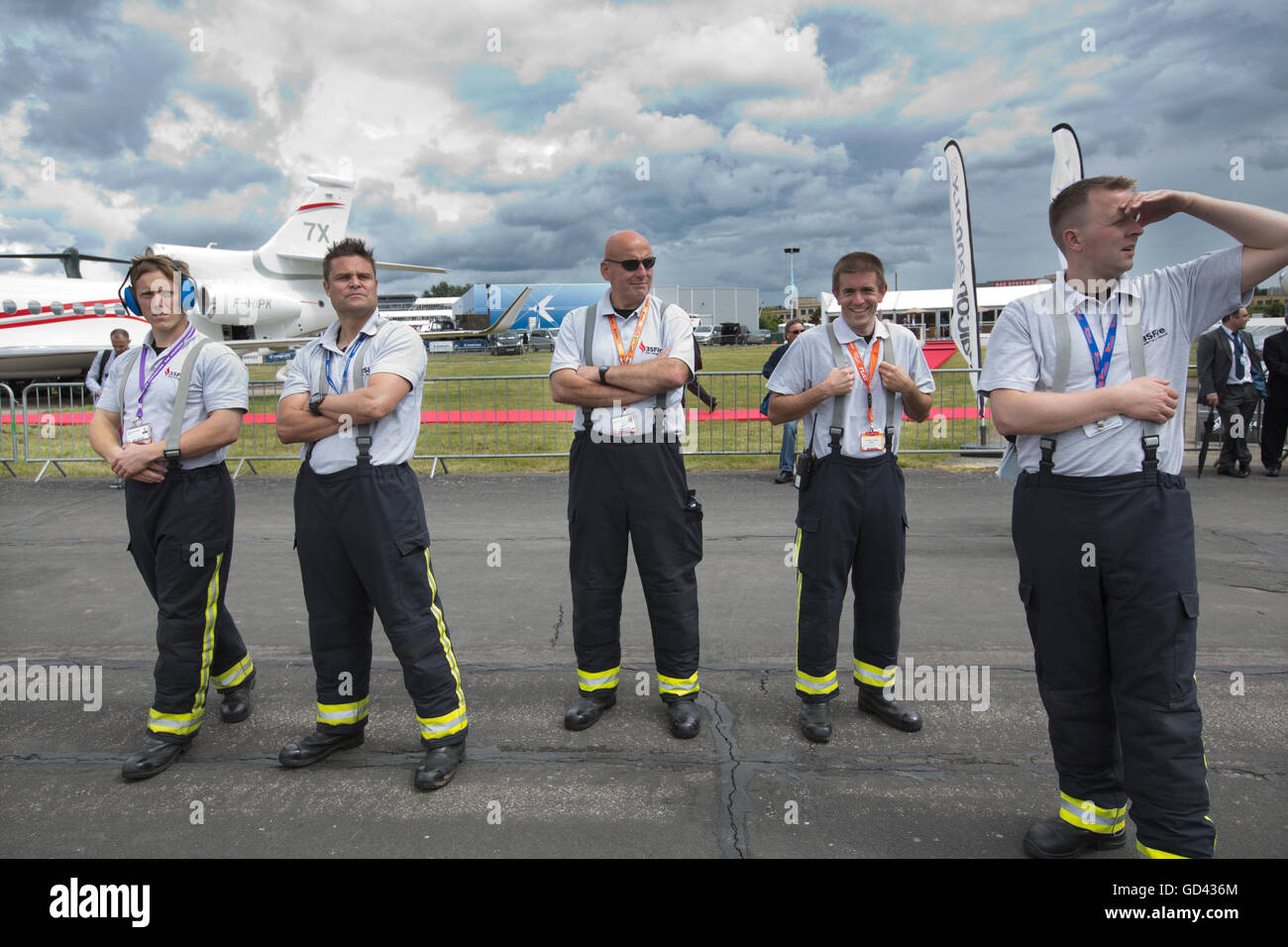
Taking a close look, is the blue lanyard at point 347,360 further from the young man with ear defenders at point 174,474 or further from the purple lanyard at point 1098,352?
the purple lanyard at point 1098,352

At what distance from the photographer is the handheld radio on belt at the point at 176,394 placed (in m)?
3.62

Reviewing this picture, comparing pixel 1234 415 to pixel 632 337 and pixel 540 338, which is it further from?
pixel 540 338

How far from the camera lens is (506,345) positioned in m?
65.8

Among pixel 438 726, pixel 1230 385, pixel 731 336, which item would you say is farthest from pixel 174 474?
pixel 731 336

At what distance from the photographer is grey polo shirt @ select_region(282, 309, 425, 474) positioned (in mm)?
3473

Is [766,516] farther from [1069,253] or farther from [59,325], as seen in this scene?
[59,325]

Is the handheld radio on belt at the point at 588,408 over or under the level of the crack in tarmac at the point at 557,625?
over

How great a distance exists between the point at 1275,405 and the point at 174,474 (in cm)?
1156

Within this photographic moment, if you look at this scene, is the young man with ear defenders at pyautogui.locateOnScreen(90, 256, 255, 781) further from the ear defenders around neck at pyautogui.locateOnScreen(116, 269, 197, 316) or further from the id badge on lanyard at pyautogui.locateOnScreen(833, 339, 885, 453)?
the id badge on lanyard at pyautogui.locateOnScreen(833, 339, 885, 453)

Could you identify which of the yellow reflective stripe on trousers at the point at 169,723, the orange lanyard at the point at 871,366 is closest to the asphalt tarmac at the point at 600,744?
the yellow reflective stripe on trousers at the point at 169,723

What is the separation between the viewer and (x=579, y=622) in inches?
161

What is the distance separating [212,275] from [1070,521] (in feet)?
91.1

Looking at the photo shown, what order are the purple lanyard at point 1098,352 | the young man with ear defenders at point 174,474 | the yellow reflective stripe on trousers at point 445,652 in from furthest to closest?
the young man with ear defenders at point 174,474, the yellow reflective stripe on trousers at point 445,652, the purple lanyard at point 1098,352
